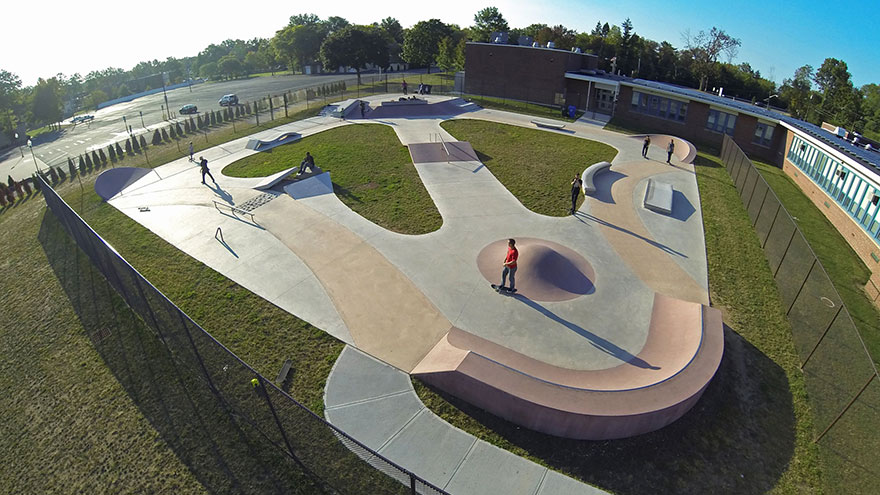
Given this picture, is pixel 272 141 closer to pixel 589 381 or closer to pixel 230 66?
pixel 589 381

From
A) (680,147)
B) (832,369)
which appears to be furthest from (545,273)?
(680,147)

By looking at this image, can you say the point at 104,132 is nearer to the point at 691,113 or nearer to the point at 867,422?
the point at 691,113

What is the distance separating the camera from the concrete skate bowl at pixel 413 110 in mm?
39094

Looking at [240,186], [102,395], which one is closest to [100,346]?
[102,395]

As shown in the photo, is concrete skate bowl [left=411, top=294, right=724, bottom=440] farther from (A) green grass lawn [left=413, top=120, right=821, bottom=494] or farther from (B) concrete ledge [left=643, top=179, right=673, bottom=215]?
(B) concrete ledge [left=643, top=179, right=673, bottom=215]

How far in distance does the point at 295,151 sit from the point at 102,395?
2145cm

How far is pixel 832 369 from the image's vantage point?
10.5 meters

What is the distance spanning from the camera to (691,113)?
3525 centimetres

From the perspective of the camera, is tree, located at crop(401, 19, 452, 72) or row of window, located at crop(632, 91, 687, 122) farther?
tree, located at crop(401, 19, 452, 72)

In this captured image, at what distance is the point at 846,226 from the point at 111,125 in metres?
81.0

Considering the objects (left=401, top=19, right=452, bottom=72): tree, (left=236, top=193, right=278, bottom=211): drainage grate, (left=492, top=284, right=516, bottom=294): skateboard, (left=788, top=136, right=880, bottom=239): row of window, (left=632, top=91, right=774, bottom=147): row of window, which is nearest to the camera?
(left=492, top=284, right=516, bottom=294): skateboard

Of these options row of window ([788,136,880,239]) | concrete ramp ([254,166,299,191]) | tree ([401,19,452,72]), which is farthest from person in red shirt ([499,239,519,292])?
tree ([401,19,452,72])

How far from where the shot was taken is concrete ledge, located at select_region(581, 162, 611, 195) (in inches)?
885

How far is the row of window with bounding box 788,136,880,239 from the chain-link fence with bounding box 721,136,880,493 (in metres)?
5.49
